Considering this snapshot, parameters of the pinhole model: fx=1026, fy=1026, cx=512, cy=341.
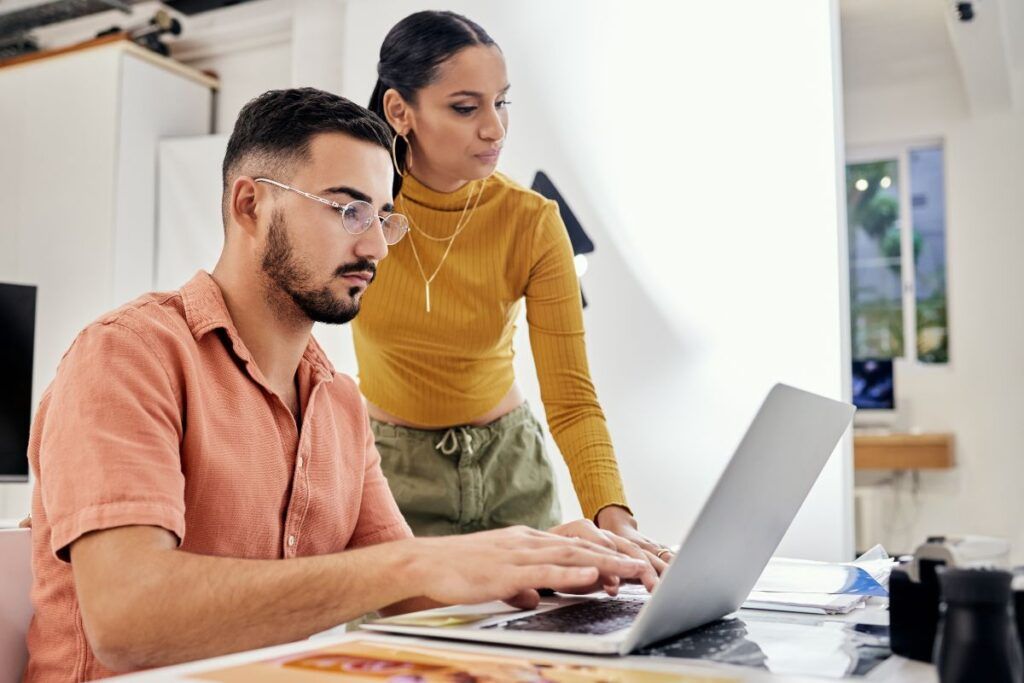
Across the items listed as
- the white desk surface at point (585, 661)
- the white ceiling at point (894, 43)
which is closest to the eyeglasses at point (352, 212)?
the white desk surface at point (585, 661)

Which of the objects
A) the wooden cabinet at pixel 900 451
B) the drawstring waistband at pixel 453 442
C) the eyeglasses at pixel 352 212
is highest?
the eyeglasses at pixel 352 212

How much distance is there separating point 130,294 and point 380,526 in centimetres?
343

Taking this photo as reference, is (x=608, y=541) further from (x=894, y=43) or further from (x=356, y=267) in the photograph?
(x=894, y=43)

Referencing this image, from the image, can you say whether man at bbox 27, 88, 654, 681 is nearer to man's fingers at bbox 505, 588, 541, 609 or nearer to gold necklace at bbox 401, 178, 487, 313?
man's fingers at bbox 505, 588, 541, 609

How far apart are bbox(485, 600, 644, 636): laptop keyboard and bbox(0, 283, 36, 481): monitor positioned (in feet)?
5.15

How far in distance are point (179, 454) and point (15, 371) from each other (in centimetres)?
134

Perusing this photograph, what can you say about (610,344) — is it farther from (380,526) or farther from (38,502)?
(38,502)

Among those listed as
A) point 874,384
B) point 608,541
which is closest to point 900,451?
point 874,384

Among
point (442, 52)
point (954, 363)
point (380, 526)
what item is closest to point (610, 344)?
point (442, 52)

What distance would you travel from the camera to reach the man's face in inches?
44.3

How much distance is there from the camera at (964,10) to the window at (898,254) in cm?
163

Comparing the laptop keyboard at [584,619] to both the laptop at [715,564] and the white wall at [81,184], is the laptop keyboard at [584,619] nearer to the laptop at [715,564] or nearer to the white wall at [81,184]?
the laptop at [715,564]

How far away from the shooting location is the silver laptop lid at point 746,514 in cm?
70

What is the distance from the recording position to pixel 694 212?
2.99 meters
